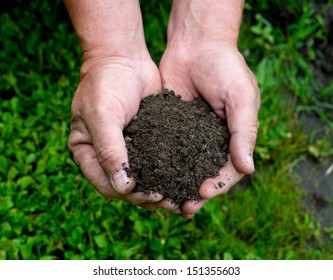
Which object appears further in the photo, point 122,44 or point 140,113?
point 122,44

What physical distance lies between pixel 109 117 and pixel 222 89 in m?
0.51

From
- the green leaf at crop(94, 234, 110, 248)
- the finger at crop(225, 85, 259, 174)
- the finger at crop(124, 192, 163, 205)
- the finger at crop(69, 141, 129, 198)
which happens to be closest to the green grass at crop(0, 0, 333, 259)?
the green leaf at crop(94, 234, 110, 248)

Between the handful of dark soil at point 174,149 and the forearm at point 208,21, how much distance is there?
454mm

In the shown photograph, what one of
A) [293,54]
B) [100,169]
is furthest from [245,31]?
[100,169]

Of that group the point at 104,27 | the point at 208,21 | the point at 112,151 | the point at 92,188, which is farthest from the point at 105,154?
the point at 208,21

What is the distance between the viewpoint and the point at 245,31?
349 centimetres

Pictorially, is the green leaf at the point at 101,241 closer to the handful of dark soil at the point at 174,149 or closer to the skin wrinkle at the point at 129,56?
→ the skin wrinkle at the point at 129,56

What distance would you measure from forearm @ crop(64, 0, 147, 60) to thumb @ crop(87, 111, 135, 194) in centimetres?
46

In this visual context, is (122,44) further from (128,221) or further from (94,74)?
(128,221)

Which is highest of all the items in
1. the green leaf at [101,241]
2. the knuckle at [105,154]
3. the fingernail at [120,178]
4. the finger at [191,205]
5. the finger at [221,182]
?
the knuckle at [105,154]

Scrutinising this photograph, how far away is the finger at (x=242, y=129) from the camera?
77.2 inches

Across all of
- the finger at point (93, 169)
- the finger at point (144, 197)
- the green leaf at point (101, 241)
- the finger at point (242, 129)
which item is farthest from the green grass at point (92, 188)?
the finger at point (242, 129)

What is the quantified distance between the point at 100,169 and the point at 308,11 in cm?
A: 219

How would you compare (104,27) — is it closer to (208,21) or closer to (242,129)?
(208,21)
